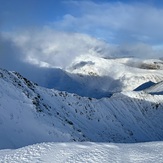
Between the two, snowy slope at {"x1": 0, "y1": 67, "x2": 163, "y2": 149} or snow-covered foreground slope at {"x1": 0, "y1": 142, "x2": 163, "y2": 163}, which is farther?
snowy slope at {"x1": 0, "y1": 67, "x2": 163, "y2": 149}

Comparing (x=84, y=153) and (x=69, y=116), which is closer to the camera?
(x=84, y=153)

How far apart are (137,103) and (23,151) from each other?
365 feet

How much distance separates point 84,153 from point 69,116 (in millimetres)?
59627

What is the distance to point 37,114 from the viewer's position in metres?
44.2

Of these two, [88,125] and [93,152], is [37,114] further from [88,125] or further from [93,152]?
[88,125]

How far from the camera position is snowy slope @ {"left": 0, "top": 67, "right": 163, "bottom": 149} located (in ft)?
117

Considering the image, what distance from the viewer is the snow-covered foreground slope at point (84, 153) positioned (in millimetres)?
12797

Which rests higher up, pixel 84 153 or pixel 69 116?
pixel 69 116

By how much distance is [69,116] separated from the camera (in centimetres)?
7269

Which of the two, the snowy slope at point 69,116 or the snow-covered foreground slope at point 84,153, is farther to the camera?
the snowy slope at point 69,116

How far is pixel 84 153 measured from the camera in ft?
43.8

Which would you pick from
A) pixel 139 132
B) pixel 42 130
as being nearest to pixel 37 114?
pixel 42 130

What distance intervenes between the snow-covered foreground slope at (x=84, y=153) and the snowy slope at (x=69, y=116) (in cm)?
1507

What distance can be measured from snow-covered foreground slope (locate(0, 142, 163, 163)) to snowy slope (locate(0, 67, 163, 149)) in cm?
1507
